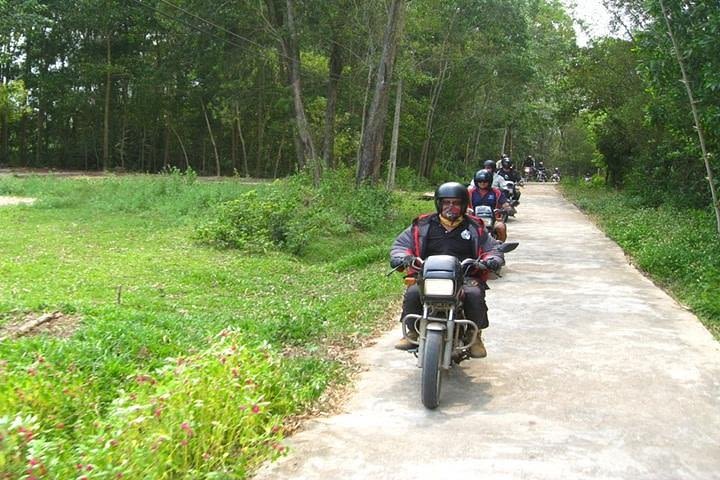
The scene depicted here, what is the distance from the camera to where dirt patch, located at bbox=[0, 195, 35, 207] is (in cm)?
1955

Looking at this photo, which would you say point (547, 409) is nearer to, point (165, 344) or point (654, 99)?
point (165, 344)

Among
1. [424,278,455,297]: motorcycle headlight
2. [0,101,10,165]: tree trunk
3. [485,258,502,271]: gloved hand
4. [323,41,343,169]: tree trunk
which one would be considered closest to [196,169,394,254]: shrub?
[323,41,343,169]: tree trunk

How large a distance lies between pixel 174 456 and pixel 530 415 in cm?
237

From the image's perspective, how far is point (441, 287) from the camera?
16.4ft

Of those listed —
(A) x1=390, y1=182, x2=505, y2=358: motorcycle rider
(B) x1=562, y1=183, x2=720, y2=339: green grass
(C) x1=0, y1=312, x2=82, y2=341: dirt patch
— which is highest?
(A) x1=390, y1=182, x2=505, y2=358: motorcycle rider

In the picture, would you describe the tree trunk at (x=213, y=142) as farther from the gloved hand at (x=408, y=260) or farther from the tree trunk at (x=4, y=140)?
the gloved hand at (x=408, y=260)

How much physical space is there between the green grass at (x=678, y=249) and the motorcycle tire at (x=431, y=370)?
3472mm

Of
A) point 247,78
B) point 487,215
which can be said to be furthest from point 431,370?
point 247,78

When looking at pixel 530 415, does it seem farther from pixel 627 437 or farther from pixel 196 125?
pixel 196 125

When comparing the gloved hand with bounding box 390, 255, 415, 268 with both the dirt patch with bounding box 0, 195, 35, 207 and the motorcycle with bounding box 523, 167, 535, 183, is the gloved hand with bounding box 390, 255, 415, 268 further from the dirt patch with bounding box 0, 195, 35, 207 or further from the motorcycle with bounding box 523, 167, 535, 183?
the motorcycle with bounding box 523, 167, 535, 183

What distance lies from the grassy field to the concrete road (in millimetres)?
400

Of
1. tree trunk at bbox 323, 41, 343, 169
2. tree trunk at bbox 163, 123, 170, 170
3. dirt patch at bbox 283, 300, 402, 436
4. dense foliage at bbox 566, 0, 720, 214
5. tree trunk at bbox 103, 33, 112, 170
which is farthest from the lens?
tree trunk at bbox 163, 123, 170, 170

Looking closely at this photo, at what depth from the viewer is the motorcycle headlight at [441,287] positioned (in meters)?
4.98

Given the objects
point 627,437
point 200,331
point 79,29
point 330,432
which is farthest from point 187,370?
point 79,29
